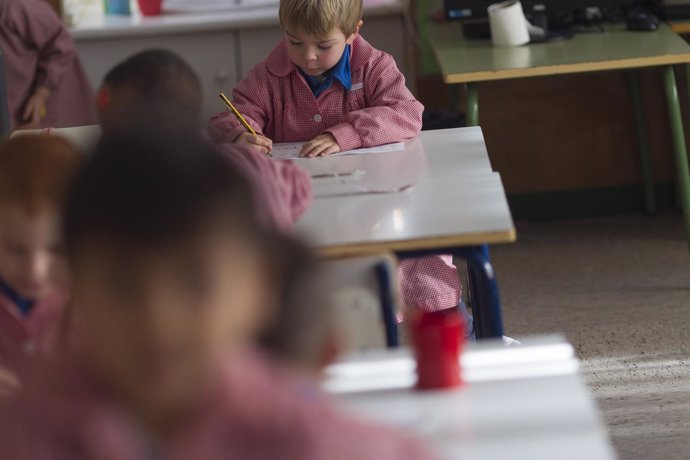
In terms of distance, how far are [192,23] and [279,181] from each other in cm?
240

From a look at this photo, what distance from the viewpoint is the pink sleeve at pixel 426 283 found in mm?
2500

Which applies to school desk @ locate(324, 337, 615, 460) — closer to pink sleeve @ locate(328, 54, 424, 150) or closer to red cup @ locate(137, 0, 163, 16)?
pink sleeve @ locate(328, 54, 424, 150)

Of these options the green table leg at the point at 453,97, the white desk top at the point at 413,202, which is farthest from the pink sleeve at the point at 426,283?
the green table leg at the point at 453,97

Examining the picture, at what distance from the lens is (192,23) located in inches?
167

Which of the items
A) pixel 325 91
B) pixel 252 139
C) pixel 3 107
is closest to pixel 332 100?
pixel 325 91

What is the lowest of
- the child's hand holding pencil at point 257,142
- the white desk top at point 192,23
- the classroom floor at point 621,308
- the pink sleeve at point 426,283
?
the classroom floor at point 621,308

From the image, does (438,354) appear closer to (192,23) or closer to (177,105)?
(177,105)

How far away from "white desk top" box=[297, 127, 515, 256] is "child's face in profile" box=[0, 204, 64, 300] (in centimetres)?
40

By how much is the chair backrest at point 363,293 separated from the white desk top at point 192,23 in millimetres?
2497

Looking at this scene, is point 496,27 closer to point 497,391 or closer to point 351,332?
point 351,332

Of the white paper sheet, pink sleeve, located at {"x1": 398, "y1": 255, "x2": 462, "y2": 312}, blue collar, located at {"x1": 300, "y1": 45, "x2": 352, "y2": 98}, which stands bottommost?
pink sleeve, located at {"x1": 398, "y1": 255, "x2": 462, "y2": 312}

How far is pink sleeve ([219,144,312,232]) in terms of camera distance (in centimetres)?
190

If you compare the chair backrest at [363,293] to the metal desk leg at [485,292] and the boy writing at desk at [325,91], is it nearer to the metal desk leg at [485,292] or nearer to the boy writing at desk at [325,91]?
the metal desk leg at [485,292]

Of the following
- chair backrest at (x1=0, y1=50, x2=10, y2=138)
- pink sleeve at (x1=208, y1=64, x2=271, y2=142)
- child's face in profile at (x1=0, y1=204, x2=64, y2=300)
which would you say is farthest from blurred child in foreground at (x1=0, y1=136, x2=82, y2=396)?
chair backrest at (x1=0, y1=50, x2=10, y2=138)
